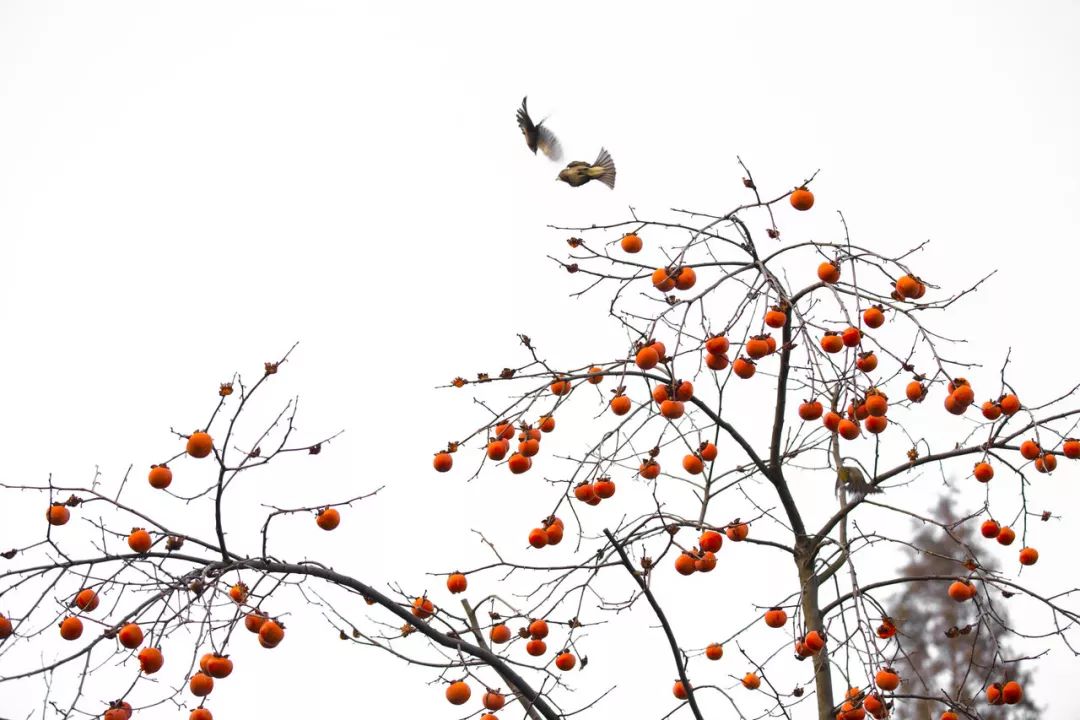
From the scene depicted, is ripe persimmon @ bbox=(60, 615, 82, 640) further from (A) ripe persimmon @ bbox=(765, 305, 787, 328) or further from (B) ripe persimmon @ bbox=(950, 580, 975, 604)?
(B) ripe persimmon @ bbox=(950, 580, 975, 604)

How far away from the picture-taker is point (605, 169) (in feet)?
16.6

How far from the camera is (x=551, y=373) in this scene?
3674 mm

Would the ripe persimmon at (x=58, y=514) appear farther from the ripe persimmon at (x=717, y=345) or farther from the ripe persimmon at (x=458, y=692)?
the ripe persimmon at (x=717, y=345)

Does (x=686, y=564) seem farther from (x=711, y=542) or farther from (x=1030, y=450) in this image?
(x=1030, y=450)

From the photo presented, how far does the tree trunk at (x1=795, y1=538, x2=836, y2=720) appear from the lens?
12.4 feet

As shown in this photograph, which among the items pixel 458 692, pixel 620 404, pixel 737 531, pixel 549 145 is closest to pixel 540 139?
pixel 549 145

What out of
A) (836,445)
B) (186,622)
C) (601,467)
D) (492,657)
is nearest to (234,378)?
(186,622)

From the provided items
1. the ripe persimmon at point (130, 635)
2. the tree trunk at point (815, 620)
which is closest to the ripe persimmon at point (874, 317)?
the tree trunk at point (815, 620)

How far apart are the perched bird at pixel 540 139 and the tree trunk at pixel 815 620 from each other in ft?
7.49

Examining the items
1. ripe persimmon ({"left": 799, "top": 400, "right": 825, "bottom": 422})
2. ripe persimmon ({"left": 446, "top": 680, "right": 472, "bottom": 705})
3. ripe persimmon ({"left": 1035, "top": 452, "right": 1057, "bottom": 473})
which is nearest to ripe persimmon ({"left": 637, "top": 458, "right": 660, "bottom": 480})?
ripe persimmon ({"left": 799, "top": 400, "right": 825, "bottom": 422})

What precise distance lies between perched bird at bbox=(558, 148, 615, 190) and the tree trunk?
2.03 m

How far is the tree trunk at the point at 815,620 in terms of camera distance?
379 cm

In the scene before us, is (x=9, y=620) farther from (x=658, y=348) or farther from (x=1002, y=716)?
(x=1002, y=716)

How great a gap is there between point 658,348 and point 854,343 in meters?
0.69
